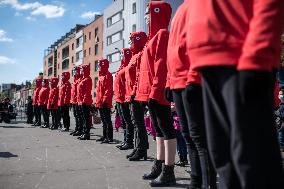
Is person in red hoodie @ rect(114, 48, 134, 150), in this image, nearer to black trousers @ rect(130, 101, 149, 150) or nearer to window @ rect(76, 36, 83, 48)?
black trousers @ rect(130, 101, 149, 150)

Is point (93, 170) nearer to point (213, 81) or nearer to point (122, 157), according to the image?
point (122, 157)

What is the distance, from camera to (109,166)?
5.75 metres

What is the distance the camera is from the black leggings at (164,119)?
445cm

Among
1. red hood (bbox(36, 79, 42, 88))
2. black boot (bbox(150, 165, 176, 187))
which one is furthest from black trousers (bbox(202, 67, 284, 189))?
red hood (bbox(36, 79, 42, 88))

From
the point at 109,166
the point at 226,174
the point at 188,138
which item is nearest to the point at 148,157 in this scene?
the point at 109,166

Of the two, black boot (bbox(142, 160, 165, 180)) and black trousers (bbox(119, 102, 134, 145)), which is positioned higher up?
black trousers (bbox(119, 102, 134, 145))

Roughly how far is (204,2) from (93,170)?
12.6 ft

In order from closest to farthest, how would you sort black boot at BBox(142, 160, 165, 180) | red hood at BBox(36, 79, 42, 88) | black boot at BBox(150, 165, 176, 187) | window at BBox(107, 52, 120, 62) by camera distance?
black boot at BBox(150, 165, 176, 187)
black boot at BBox(142, 160, 165, 180)
red hood at BBox(36, 79, 42, 88)
window at BBox(107, 52, 120, 62)

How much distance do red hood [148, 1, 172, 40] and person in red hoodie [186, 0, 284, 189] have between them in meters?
2.94

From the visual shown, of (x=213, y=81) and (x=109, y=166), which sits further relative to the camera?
(x=109, y=166)

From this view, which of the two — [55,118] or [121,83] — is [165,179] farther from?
[55,118]

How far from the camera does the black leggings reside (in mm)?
4449

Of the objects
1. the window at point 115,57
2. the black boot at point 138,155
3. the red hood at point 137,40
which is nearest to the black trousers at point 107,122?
the red hood at point 137,40

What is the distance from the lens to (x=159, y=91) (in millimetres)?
4598
